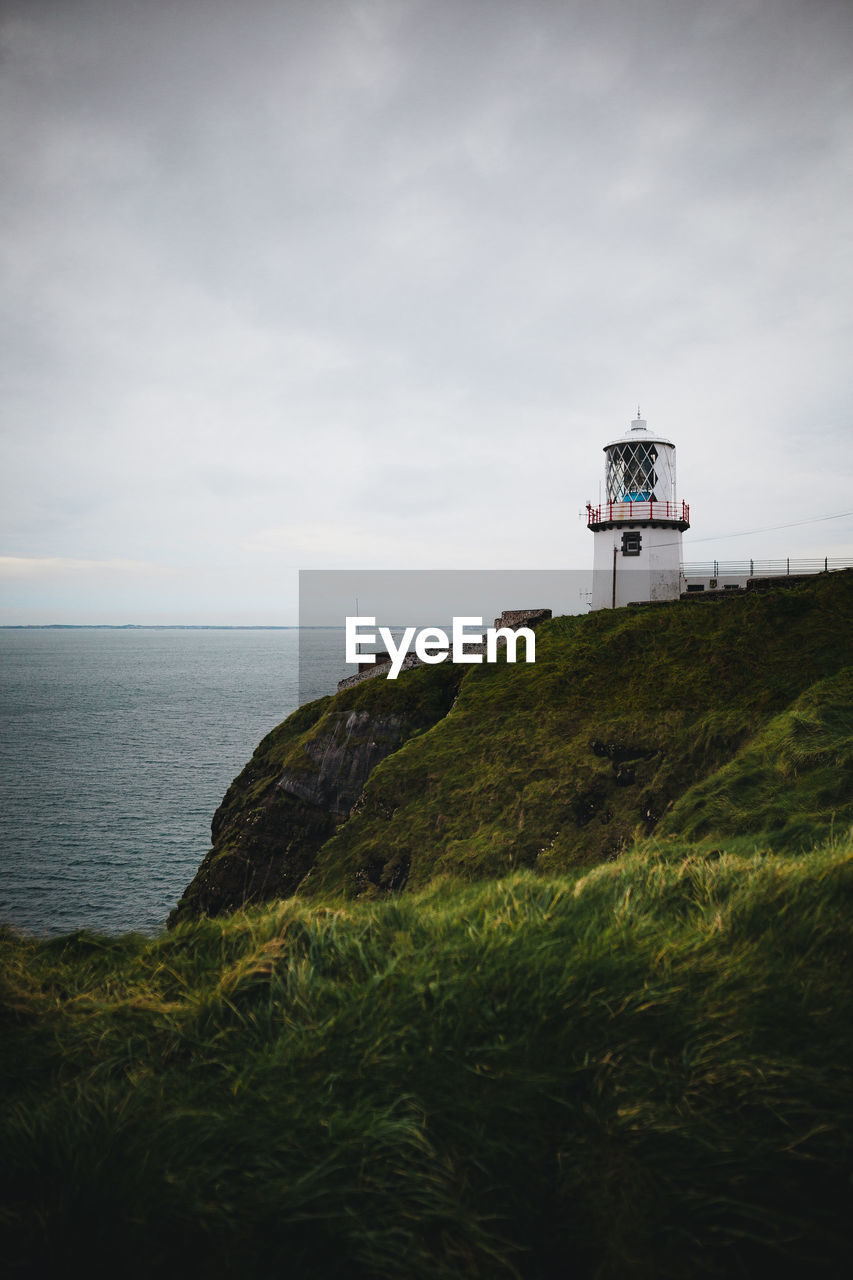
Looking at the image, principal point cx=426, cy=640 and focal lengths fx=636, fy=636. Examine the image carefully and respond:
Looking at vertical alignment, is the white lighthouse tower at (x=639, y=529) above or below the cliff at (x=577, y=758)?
above

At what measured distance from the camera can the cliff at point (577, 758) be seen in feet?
33.4

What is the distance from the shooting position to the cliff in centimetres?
1017

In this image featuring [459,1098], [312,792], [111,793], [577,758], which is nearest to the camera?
[459,1098]

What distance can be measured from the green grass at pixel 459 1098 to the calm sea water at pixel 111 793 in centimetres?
951

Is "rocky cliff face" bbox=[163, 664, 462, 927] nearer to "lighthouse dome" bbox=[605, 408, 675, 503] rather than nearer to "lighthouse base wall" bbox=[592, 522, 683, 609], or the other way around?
"lighthouse base wall" bbox=[592, 522, 683, 609]

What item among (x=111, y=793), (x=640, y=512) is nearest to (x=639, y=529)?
(x=640, y=512)

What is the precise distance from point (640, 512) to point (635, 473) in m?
2.26

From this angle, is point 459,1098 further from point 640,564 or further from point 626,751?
point 640,564

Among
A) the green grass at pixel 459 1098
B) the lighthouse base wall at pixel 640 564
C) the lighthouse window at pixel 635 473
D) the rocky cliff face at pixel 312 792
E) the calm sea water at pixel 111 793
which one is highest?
the lighthouse window at pixel 635 473

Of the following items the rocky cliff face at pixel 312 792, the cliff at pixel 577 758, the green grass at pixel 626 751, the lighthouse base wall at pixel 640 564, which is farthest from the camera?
the lighthouse base wall at pixel 640 564

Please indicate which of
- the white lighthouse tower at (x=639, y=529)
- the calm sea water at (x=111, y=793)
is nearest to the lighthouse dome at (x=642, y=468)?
the white lighthouse tower at (x=639, y=529)

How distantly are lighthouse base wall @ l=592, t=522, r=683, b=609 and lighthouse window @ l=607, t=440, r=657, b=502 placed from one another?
176 centimetres

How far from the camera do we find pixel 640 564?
3103 centimetres

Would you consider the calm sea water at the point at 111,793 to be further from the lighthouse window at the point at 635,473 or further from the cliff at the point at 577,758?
the lighthouse window at the point at 635,473
